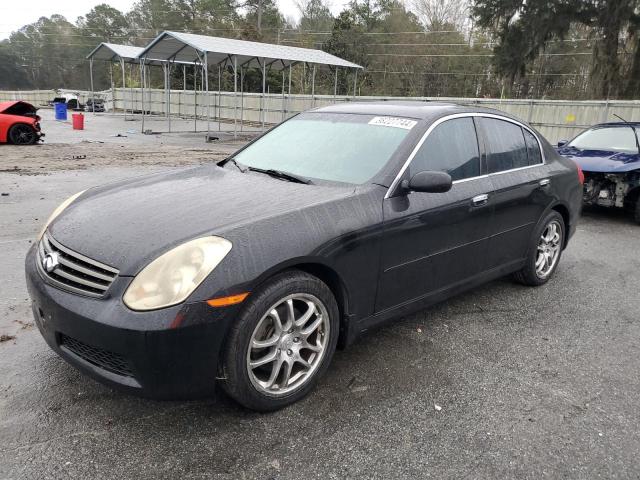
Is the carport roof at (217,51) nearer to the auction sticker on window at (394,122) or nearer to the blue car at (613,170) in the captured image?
the blue car at (613,170)

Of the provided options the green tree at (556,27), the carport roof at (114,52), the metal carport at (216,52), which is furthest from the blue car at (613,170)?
the carport roof at (114,52)

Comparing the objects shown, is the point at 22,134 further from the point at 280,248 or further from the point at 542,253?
the point at 280,248

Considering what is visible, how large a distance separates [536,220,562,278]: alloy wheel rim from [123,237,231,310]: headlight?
3.36 m

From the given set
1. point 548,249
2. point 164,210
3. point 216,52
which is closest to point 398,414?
point 164,210

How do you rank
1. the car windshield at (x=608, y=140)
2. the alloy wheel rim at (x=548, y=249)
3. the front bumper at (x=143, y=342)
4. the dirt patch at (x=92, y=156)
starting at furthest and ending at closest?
the dirt patch at (x=92, y=156) → the car windshield at (x=608, y=140) → the alloy wheel rim at (x=548, y=249) → the front bumper at (x=143, y=342)

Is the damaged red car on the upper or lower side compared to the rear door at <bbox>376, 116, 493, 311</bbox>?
lower

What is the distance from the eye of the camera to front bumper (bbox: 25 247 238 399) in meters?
2.20

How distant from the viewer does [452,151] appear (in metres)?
3.62

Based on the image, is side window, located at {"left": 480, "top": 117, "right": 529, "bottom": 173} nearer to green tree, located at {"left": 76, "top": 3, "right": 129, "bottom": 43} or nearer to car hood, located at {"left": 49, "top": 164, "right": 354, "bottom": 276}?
car hood, located at {"left": 49, "top": 164, "right": 354, "bottom": 276}

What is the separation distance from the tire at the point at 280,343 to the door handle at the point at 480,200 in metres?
1.46

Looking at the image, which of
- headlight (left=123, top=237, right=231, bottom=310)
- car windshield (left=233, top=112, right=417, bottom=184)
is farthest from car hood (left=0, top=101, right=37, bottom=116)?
headlight (left=123, top=237, right=231, bottom=310)

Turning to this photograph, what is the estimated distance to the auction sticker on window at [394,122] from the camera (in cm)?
346

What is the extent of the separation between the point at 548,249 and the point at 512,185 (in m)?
1.11

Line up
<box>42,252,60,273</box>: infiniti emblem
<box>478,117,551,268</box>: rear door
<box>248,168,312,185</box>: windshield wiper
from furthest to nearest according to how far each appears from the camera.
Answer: <box>478,117,551,268</box>: rear door → <box>248,168,312,185</box>: windshield wiper → <box>42,252,60,273</box>: infiniti emblem
